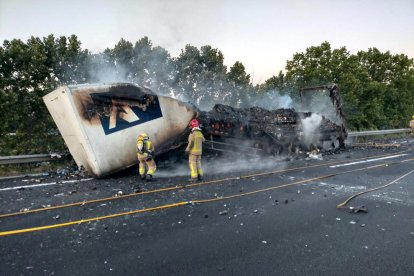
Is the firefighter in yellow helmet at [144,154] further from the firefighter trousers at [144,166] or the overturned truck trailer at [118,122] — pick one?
the overturned truck trailer at [118,122]

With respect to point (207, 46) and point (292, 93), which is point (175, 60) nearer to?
point (207, 46)

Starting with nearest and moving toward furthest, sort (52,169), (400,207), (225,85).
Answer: (400,207) < (52,169) < (225,85)

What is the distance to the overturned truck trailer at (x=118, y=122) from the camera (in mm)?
6984

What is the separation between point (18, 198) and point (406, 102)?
34131 millimetres

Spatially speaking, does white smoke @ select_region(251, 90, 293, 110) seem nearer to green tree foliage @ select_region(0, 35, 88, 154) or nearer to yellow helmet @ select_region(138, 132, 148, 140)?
green tree foliage @ select_region(0, 35, 88, 154)

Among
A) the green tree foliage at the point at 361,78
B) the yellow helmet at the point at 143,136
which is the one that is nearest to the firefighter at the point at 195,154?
the yellow helmet at the point at 143,136

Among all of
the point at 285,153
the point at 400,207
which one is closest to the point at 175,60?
the point at 285,153

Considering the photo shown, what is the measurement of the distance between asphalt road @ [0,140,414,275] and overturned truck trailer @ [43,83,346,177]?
2.39 feet

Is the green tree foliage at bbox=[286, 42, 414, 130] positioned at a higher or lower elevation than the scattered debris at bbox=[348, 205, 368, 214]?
higher

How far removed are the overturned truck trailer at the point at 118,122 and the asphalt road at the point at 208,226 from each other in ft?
2.39

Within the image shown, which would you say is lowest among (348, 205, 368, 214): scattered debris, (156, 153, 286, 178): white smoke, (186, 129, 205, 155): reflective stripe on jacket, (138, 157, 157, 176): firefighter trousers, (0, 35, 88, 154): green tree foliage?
(348, 205, 368, 214): scattered debris

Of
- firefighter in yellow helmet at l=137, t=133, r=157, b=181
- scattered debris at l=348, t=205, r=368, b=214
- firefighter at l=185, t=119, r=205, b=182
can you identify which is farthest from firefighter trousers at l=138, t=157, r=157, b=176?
scattered debris at l=348, t=205, r=368, b=214

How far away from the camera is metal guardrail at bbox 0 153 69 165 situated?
799 cm

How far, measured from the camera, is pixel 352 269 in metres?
2.92
